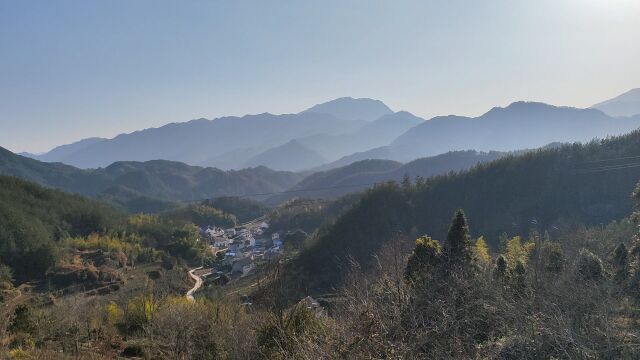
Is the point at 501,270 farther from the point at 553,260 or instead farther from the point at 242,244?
the point at 242,244

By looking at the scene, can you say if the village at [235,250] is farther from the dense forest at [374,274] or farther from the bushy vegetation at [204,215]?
the bushy vegetation at [204,215]

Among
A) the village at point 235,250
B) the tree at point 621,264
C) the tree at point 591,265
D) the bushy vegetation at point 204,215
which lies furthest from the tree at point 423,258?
the bushy vegetation at point 204,215

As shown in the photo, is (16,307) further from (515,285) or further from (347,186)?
(347,186)

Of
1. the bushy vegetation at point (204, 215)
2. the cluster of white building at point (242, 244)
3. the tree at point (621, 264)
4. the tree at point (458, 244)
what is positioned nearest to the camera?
the tree at point (621, 264)

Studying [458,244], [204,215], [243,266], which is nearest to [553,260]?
[458,244]

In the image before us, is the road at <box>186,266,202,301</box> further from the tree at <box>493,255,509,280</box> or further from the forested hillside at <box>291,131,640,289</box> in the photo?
the tree at <box>493,255,509,280</box>

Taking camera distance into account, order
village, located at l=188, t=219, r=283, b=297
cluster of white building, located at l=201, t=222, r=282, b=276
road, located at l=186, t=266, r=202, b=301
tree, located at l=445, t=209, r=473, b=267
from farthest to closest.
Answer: cluster of white building, located at l=201, t=222, r=282, b=276 → village, located at l=188, t=219, r=283, b=297 → road, located at l=186, t=266, r=202, b=301 → tree, located at l=445, t=209, r=473, b=267

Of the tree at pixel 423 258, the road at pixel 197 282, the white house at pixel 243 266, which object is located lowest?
the white house at pixel 243 266

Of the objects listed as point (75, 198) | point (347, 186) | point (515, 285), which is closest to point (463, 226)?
point (515, 285)

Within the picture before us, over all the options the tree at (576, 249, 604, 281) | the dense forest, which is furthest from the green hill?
the tree at (576, 249, 604, 281)
